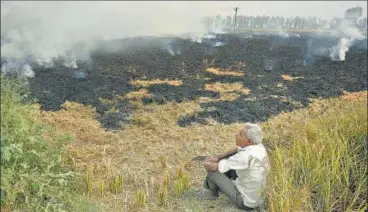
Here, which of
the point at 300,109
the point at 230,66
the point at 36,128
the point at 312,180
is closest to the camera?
the point at 36,128

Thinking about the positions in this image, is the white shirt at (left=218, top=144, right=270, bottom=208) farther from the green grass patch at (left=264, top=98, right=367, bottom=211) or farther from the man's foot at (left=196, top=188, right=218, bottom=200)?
the man's foot at (left=196, top=188, right=218, bottom=200)

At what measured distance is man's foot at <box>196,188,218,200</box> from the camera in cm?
Result: 563

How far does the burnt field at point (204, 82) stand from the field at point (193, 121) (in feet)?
0.11

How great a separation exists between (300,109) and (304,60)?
9682 mm

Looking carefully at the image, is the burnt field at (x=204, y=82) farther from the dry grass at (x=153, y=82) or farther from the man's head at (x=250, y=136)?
the man's head at (x=250, y=136)

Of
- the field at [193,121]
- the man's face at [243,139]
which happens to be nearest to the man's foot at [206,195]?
the field at [193,121]

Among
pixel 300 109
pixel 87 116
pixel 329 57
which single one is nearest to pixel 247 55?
pixel 329 57

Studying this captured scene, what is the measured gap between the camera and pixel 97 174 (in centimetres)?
613

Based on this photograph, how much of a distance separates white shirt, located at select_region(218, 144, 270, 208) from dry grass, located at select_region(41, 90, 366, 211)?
1.93 feet

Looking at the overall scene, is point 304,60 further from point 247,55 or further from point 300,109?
point 300,109

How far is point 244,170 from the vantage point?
16.4 ft

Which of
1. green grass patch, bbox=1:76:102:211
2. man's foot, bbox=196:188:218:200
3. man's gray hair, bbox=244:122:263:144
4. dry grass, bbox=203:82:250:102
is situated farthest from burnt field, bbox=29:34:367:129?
man's gray hair, bbox=244:122:263:144

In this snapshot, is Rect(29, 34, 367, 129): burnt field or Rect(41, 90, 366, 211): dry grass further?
Rect(29, 34, 367, 129): burnt field

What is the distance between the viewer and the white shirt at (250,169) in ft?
15.9
